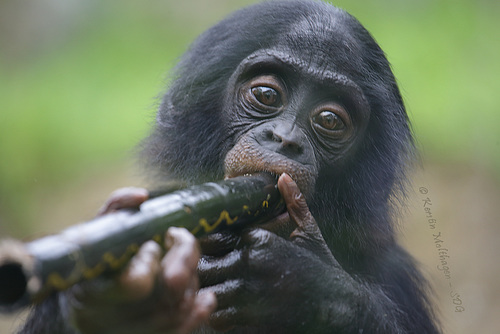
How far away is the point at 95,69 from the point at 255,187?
776 cm

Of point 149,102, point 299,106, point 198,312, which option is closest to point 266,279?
point 198,312

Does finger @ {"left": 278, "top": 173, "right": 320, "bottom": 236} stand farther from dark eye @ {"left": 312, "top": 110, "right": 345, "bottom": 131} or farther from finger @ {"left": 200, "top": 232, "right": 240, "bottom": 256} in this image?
dark eye @ {"left": 312, "top": 110, "right": 345, "bottom": 131}

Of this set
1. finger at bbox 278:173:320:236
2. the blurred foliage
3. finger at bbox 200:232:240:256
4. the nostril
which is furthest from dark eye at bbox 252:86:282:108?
the blurred foliage

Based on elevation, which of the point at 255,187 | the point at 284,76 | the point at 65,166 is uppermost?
the point at 284,76

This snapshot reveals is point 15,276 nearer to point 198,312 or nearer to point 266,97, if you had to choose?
point 198,312

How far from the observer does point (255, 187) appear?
2.63m

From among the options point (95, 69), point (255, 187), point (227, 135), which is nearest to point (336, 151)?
point (227, 135)

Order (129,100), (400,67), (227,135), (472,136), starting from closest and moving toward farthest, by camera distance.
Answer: (227,135) → (472,136) → (400,67) → (129,100)

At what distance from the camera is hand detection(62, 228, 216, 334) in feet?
5.53

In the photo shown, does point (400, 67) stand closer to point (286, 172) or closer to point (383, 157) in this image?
point (383, 157)

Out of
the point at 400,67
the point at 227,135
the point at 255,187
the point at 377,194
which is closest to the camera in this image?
the point at 255,187

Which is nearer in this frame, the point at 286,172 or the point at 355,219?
the point at 286,172

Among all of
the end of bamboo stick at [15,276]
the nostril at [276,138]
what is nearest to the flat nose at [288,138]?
the nostril at [276,138]

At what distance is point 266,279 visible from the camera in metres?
2.52
